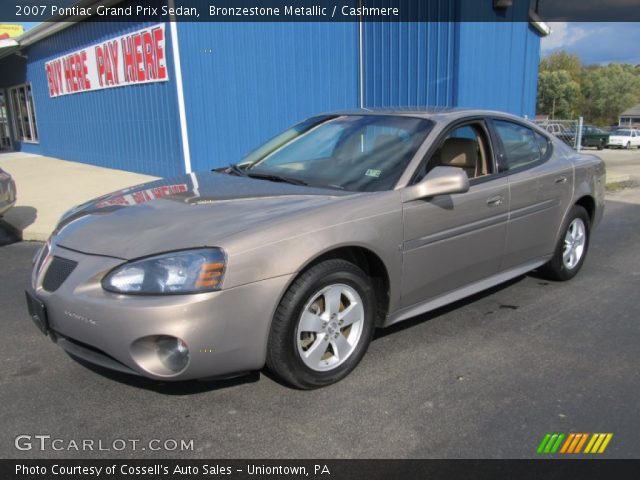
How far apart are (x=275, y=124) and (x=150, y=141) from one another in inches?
115

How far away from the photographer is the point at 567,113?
75.6 metres

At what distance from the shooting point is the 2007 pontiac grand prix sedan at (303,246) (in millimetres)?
2623

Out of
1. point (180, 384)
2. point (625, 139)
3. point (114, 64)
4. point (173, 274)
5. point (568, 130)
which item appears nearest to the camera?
point (173, 274)

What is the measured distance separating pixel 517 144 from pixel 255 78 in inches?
315

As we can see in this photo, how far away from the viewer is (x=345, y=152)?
382cm

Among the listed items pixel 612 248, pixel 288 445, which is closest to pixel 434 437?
pixel 288 445

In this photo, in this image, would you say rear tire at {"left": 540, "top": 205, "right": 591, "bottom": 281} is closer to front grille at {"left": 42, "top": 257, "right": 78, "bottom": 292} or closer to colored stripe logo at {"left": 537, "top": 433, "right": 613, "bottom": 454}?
colored stripe logo at {"left": 537, "top": 433, "right": 613, "bottom": 454}

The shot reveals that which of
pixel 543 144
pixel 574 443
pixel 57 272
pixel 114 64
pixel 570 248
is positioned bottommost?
pixel 574 443

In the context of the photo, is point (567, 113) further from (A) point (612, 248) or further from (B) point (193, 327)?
(B) point (193, 327)

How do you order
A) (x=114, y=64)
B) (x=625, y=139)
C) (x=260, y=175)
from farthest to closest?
1. (x=625, y=139)
2. (x=114, y=64)
3. (x=260, y=175)

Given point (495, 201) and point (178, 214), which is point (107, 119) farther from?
point (495, 201)

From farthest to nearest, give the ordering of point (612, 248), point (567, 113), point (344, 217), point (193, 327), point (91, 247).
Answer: point (567, 113), point (612, 248), point (344, 217), point (91, 247), point (193, 327)

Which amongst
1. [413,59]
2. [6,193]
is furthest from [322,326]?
[413,59]
